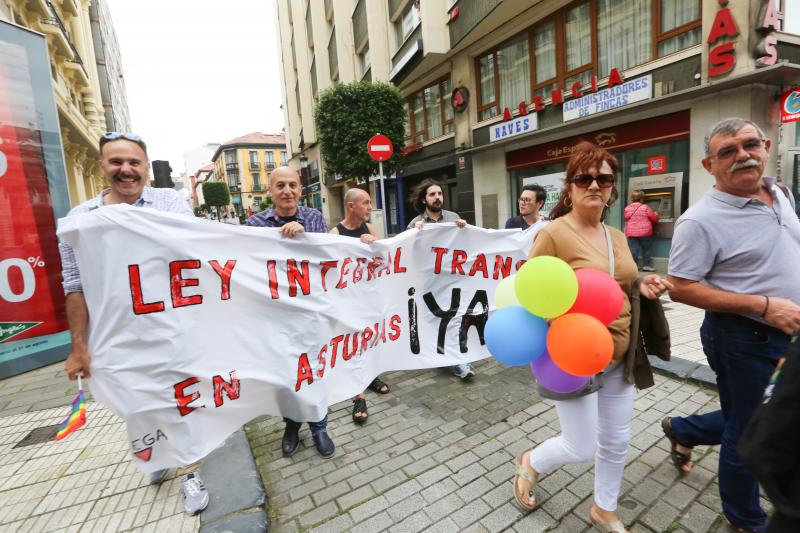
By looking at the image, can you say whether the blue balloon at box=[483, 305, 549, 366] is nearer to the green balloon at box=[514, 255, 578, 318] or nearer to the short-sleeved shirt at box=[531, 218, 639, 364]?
the green balloon at box=[514, 255, 578, 318]

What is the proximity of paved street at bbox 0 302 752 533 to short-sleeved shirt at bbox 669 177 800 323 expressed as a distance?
131 centimetres

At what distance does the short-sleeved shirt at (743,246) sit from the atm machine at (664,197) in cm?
727

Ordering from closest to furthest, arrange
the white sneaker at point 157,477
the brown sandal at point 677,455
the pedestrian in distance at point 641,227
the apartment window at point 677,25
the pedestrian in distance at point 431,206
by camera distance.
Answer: the brown sandal at point 677,455, the white sneaker at point 157,477, the pedestrian in distance at point 431,206, the apartment window at point 677,25, the pedestrian in distance at point 641,227

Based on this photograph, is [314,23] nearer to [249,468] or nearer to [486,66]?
[486,66]

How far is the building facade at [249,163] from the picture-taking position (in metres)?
78.5

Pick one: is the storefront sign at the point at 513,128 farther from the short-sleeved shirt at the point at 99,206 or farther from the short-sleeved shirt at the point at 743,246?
the short-sleeved shirt at the point at 99,206

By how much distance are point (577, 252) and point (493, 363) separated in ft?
9.13

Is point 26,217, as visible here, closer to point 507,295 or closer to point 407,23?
point 507,295

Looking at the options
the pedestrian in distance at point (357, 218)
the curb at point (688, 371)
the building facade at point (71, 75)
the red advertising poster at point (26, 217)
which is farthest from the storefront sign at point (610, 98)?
the building facade at point (71, 75)

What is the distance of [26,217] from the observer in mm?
5109

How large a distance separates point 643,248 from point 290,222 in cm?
813

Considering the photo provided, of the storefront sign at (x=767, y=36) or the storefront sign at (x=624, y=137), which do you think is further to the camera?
the storefront sign at (x=624, y=137)

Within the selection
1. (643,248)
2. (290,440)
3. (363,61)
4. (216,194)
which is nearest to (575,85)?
(643,248)

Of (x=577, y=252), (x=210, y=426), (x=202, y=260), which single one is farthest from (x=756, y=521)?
(x=202, y=260)
